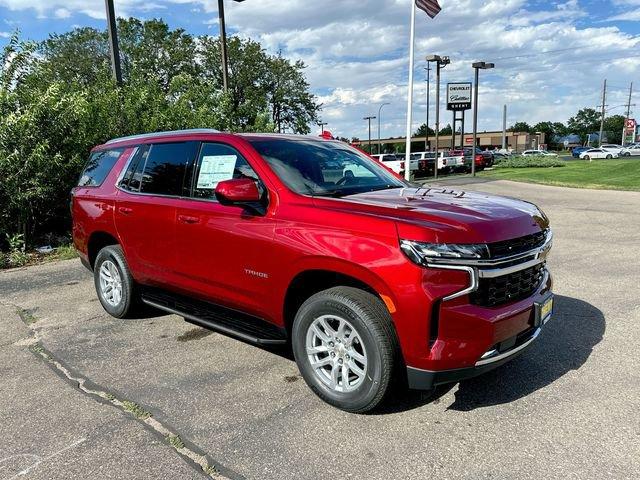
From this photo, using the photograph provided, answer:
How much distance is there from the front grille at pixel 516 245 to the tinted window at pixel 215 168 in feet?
6.07

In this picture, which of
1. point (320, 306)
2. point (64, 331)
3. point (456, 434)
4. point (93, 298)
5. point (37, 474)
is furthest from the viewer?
point (93, 298)

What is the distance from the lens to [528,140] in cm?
12181

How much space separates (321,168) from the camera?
4.09m

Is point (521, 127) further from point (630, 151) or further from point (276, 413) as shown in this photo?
point (276, 413)

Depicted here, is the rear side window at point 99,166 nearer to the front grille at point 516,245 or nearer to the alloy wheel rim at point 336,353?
the alloy wheel rim at point 336,353

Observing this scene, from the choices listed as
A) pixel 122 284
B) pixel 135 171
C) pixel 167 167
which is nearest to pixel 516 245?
pixel 167 167

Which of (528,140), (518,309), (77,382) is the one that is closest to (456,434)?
(518,309)

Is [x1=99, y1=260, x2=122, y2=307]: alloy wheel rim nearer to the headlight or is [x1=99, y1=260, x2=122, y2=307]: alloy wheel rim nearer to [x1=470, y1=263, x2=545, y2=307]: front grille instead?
the headlight

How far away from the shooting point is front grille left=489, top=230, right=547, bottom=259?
300 cm

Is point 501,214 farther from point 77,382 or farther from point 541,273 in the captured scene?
point 77,382

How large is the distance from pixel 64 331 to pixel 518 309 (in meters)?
4.30

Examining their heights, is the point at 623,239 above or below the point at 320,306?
below

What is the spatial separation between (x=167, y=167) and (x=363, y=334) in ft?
8.46

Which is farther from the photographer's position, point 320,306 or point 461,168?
point 461,168
